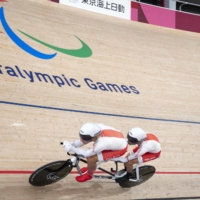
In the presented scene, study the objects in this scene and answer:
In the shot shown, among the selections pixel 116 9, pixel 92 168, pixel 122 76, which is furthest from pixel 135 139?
pixel 116 9

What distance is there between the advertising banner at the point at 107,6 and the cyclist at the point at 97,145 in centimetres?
382

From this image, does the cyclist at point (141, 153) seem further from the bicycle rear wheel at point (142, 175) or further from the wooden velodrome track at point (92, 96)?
the wooden velodrome track at point (92, 96)

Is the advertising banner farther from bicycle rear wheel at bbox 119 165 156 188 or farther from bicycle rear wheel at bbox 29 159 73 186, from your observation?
bicycle rear wheel at bbox 29 159 73 186

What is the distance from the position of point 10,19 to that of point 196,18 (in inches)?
184

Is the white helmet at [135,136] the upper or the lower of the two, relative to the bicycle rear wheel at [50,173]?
upper

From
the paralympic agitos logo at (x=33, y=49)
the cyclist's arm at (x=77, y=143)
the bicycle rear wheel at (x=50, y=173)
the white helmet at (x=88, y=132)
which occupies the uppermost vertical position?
the paralympic agitos logo at (x=33, y=49)

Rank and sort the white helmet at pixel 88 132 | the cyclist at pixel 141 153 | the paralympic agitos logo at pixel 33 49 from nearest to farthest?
the white helmet at pixel 88 132 → the cyclist at pixel 141 153 → the paralympic agitos logo at pixel 33 49

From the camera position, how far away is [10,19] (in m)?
5.45

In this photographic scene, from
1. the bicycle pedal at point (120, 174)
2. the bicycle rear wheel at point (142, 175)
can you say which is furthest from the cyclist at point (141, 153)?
the bicycle rear wheel at point (142, 175)

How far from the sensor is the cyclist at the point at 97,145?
3.20 meters

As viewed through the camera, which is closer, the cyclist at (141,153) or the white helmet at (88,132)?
the white helmet at (88,132)

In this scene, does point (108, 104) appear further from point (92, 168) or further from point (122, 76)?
point (92, 168)

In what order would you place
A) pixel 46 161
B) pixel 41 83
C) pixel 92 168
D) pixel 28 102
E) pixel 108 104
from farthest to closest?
1. pixel 108 104
2. pixel 41 83
3. pixel 28 102
4. pixel 46 161
5. pixel 92 168

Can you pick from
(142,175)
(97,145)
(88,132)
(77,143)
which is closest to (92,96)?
(142,175)
